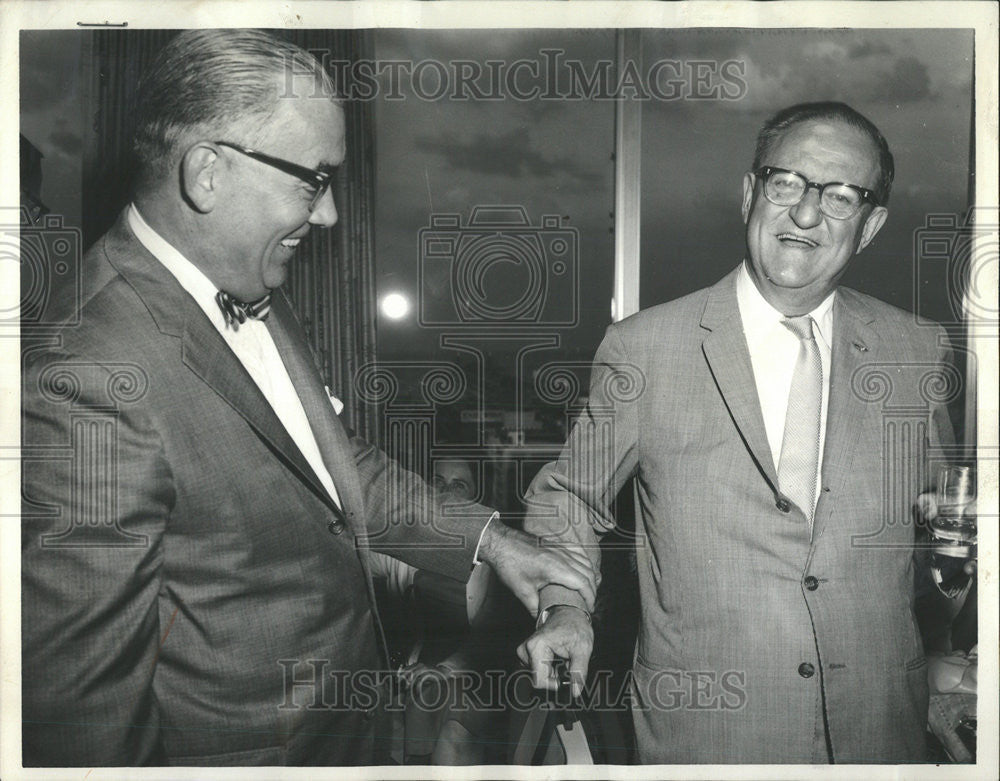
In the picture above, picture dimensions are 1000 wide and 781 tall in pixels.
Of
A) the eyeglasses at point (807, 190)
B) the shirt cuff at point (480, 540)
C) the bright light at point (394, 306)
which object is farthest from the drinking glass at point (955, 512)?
the bright light at point (394, 306)

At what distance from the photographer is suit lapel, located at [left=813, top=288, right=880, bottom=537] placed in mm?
2104

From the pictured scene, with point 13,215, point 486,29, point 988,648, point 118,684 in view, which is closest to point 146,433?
point 118,684

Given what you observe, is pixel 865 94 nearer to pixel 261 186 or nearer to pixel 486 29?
pixel 486 29

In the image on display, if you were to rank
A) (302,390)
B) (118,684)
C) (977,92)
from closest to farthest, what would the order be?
(118,684), (302,390), (977,92)

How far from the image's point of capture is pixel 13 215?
2176 millimetres

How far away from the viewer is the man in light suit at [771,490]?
81.4 inches

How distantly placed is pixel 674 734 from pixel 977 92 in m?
1.84

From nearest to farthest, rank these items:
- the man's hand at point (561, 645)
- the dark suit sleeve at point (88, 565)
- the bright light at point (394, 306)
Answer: the dark suit sleeve at point (88, 565) → the man's hand at point (561, 645) → the bright light at point (394, 306)

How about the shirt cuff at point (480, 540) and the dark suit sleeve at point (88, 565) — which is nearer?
the dark suit sleeve at point (88, 565)

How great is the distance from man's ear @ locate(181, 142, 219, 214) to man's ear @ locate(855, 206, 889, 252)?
1576 millimetres

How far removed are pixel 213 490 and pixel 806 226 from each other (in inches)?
60.6

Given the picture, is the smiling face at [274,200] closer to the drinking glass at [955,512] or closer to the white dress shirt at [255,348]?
the white dress shirt at [255,348]

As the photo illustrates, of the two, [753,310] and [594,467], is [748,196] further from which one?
[594,467]

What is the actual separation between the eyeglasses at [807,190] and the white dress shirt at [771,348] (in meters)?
0.19
